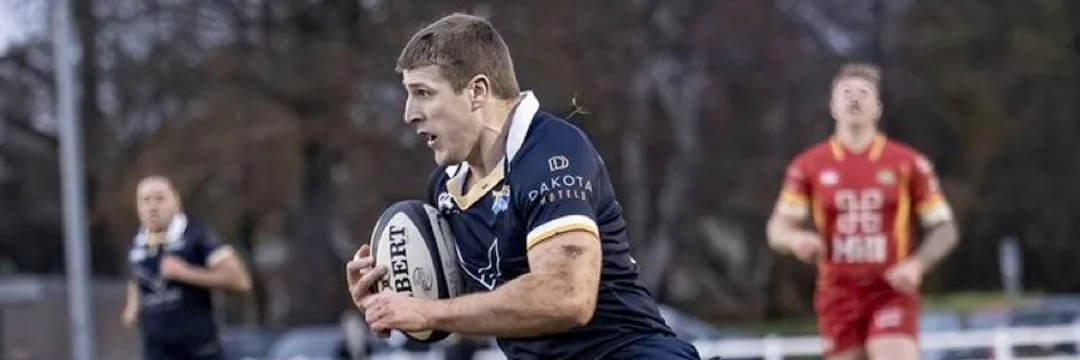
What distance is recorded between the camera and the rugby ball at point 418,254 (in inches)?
235

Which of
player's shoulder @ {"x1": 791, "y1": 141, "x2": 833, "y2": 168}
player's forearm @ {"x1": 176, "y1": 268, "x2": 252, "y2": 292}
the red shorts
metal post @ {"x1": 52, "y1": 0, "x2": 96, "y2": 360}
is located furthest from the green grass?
the red shorts

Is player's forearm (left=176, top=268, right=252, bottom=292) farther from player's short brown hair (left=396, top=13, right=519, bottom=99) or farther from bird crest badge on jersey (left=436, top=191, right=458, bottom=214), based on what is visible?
player's short brown hair (left=396, top=13, right=519, bottom=99)

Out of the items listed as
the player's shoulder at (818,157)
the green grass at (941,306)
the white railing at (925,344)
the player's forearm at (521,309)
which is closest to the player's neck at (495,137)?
the player's forearm at (521,309)

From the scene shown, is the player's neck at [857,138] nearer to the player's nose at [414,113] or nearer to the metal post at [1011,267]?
the player's nose at [414,113]

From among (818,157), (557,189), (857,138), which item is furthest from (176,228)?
(557,189)

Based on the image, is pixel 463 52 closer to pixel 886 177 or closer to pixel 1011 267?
pixel 886 177

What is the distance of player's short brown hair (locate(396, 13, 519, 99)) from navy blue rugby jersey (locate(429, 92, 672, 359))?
0.17 meters

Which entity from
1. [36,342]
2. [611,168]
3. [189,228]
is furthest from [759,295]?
[189,228]

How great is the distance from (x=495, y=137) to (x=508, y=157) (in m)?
0.07

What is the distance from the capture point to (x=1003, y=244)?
2253 inches

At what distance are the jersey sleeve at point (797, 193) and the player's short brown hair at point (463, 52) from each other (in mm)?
5659

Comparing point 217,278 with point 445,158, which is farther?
point 217,278

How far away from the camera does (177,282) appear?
511 inches

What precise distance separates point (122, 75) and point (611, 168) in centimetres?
1207
